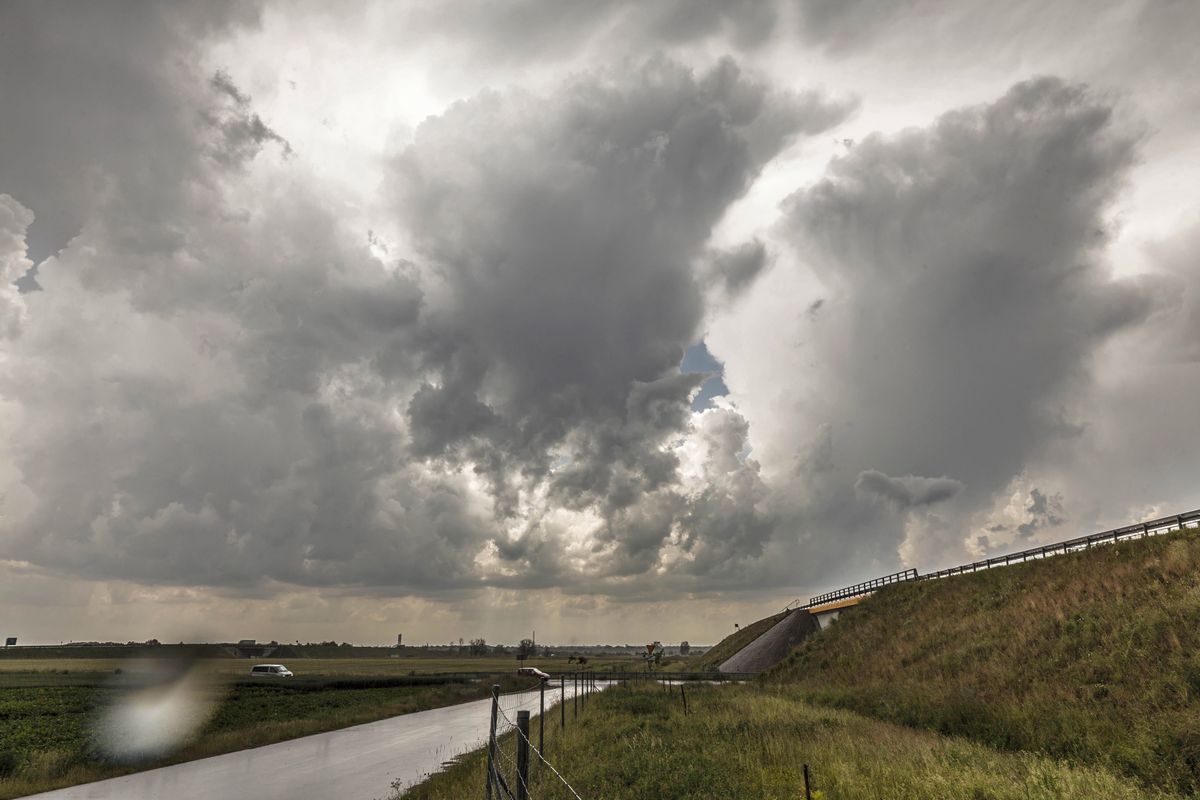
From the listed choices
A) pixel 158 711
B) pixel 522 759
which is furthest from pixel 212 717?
pixel 522 759

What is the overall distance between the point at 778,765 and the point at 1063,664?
15853 millimetres

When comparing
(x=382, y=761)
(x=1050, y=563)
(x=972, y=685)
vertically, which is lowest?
(x=382, y=761)

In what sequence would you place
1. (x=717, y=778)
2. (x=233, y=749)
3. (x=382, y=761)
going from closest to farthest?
(x=717, y=778)
(x=382, y=761)
(x=233, y=749)

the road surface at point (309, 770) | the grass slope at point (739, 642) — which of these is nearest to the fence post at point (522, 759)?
the road surface at point (309, 770)

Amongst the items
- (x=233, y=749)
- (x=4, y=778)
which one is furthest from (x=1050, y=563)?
(x=4, y=778)

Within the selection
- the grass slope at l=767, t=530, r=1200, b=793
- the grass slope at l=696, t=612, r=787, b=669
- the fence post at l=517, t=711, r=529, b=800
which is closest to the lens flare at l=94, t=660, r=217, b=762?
the fence post at l=517, t=711, r=529, b=800

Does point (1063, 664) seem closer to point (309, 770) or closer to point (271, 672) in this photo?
point (309, 770)

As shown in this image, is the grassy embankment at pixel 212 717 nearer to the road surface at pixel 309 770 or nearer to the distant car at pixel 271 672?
the road surface at pixel 309 770

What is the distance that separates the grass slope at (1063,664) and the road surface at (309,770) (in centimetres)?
1861

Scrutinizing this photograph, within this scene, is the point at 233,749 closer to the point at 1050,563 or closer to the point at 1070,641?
the point at 1070,641

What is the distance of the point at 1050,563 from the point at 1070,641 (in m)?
14.3

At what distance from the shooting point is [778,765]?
703 inches

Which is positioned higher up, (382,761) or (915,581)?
(915,581)

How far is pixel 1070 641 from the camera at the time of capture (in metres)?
27.7
